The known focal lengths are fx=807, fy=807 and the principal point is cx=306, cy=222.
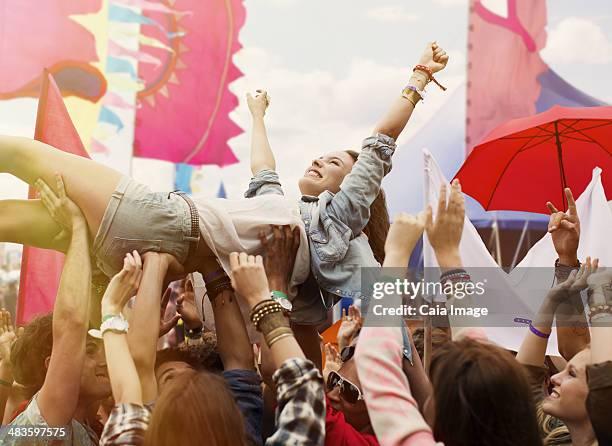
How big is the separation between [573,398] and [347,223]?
1.05 metres

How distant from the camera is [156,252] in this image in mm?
2553

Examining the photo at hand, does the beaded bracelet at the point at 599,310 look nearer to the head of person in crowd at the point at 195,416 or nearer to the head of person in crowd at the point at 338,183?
the head of person in crowd at the point at 195,416

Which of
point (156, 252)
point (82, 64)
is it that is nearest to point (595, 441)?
point (156, 252)

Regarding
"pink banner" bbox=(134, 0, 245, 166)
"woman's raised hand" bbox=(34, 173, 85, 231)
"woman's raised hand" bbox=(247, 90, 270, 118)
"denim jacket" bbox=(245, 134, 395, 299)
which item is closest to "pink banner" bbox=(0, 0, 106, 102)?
"pink banner" bbox=(134, 0, 245, 166)

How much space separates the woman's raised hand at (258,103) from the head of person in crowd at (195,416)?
178 cm

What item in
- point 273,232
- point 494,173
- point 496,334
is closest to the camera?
point 273,232

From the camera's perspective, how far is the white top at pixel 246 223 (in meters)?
2.65

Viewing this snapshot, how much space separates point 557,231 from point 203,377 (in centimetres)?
174

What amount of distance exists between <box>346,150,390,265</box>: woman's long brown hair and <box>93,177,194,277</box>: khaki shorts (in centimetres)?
99

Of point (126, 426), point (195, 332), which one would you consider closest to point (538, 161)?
point (195, 332)

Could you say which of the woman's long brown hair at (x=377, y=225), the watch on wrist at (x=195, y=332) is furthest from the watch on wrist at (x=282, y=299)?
the watch on wrist at (x=195, y=332)

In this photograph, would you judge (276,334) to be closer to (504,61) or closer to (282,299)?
(282,299)

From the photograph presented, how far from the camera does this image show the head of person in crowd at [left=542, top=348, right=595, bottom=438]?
84.7 inches

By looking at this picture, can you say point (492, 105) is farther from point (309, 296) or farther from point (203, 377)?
point (203, 377)
